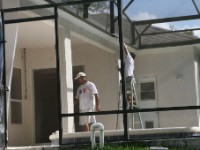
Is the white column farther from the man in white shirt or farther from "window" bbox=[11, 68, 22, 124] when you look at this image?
"window" bbox=[11, 68, 22, 124]

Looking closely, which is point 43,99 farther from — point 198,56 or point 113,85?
point 198,56

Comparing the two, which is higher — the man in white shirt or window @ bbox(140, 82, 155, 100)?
window @ bbox(140, 82, 155, 100)

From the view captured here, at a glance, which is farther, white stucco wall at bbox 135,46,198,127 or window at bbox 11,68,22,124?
white stucco wall at bbox 135,46,198,127

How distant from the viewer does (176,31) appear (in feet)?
46.6

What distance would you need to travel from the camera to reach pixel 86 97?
9.88 m

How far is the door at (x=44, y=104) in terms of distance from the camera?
43.4 feet

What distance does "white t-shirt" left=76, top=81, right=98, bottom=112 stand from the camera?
32.3 ft

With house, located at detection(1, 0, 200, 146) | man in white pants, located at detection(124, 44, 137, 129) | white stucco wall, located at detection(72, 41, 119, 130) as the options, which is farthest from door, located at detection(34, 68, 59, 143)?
man in white pants, located at detection(124, 44, 137, 129)

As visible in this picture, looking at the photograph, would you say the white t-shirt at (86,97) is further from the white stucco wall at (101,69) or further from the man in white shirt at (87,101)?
the white stucco wall at (101,69)

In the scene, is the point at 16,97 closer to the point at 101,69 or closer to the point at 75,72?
the point at 75,72

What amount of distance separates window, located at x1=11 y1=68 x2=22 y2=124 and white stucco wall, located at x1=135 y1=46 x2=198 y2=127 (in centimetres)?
Result: 419

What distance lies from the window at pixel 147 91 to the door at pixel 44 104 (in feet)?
9.16

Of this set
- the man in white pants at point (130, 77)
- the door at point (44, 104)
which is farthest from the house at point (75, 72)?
the man in white pants at point (130, 77)

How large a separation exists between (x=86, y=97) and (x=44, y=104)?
4.01 metres
